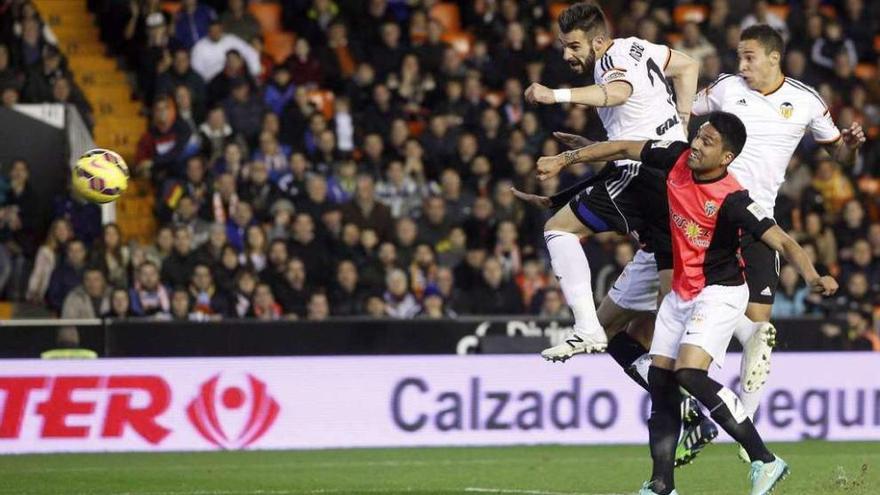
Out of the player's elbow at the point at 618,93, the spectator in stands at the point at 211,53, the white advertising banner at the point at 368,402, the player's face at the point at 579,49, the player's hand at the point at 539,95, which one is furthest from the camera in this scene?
the spectator in stands at the point at 211,53

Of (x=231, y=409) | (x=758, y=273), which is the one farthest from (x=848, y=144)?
(x=231, y=409)

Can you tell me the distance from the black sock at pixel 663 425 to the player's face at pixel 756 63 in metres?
1.93

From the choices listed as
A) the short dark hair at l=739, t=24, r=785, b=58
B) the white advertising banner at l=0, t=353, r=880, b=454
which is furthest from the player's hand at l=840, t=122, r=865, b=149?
the white advertising banner at l=0, t=353, r=880, b=454

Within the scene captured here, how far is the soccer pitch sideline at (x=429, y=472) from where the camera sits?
460 inches

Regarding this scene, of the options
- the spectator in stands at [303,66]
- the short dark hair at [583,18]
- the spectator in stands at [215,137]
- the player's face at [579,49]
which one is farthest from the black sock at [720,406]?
the spectator in stands at [303,66]

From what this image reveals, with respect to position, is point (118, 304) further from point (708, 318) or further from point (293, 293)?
point (708, 318)

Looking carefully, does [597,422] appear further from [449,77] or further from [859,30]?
[859,30]

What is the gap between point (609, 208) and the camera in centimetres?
1050

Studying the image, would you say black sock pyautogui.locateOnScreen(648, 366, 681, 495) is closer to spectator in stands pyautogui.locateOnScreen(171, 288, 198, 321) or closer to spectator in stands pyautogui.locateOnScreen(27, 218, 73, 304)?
spectator in stands pyautogui.locateOnScreen(171, 288, 198, 321)

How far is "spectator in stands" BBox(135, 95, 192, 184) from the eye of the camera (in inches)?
720

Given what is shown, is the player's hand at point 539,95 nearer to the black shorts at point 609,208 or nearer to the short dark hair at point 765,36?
the black shorts at point 609,208

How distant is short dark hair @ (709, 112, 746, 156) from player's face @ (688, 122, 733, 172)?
0.02 meters

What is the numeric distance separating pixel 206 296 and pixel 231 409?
6.27ft

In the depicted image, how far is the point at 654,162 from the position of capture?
9898 millimetres
